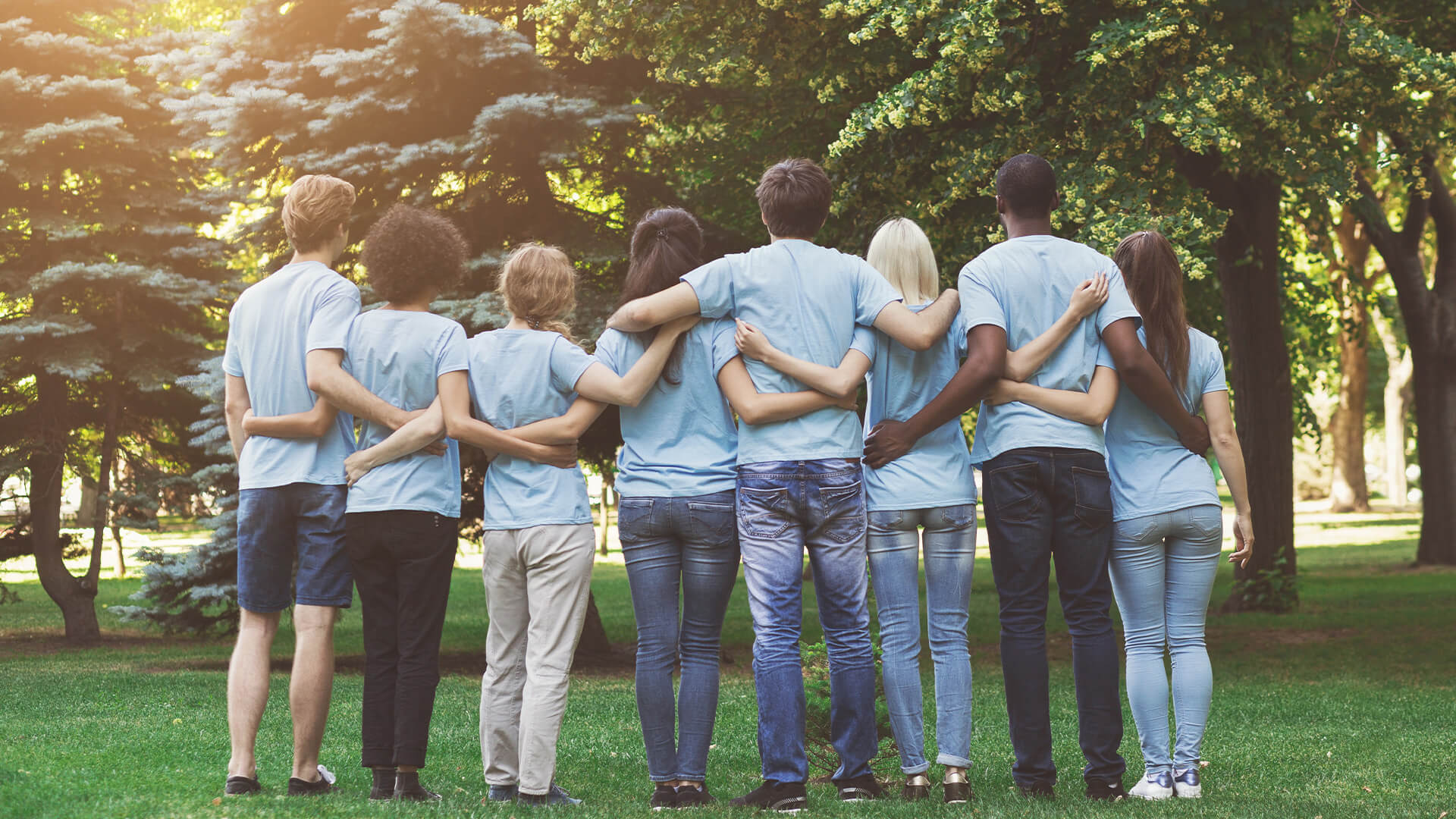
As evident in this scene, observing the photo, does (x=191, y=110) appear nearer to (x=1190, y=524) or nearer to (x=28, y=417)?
(x=28, y=417)

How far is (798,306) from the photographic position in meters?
4.42

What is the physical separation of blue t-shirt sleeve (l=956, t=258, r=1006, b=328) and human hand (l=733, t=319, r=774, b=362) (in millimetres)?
749

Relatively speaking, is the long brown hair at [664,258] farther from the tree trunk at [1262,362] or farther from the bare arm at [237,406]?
the tree trunk at [1262,362]

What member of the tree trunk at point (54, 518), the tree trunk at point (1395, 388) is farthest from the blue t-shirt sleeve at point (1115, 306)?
the tree trunk at point (1395, 388)

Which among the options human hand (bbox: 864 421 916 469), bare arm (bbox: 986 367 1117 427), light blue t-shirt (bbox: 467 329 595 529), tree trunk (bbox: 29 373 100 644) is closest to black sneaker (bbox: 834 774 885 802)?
human hand (bbox: 864 421 916 469)

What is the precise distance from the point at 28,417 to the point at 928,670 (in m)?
10.5

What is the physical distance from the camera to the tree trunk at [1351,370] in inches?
892

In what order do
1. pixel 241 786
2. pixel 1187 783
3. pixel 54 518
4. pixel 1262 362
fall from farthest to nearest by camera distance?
pixel 1262 362 → pixel 54 518 → pixel 1187 783 → pixel 241 786

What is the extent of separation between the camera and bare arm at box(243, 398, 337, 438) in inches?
179

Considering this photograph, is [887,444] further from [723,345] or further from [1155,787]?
[1155,787]

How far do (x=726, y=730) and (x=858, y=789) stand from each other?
3351 millimetres

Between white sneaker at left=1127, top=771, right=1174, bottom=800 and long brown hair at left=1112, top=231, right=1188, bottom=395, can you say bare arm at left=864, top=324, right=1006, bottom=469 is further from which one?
white sneaker at left=1127, top=771, right=1174, bottom=800

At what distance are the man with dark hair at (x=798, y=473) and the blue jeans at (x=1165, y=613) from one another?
3.45 feet

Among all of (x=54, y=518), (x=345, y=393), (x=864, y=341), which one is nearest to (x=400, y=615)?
(x=345, y=393)
